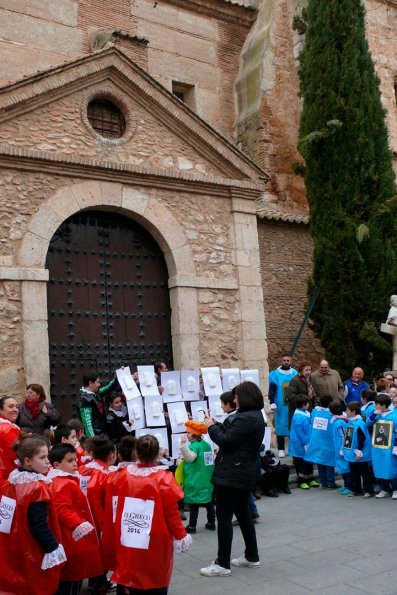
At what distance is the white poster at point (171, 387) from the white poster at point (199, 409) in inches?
8.4

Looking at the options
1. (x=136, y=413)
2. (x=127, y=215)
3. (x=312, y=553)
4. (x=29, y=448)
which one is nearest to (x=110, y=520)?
(x=29, y=448)

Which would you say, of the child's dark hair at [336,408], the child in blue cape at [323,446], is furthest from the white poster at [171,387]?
the child's dark hair at [336,408]

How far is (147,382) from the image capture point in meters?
8.27

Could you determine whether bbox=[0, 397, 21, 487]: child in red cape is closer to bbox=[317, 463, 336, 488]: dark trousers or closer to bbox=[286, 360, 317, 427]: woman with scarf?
bbox=[317, 463, 336, 488]: dark trousers

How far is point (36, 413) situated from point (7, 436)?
5.26 ft

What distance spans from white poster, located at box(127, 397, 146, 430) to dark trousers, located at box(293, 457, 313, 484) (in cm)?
244

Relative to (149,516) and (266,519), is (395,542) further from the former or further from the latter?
(149,516)

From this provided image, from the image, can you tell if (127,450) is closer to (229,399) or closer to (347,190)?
(229,399)

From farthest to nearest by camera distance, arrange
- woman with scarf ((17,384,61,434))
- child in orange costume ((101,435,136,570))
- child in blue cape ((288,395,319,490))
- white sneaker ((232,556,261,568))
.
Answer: child in blue cape ((288,395,319,490)), woman with scarf ((17,384,61,434)), white sneaker ((232,556,261,568)), child in orange costume ((101,435,136,570))

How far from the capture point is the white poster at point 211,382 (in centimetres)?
866

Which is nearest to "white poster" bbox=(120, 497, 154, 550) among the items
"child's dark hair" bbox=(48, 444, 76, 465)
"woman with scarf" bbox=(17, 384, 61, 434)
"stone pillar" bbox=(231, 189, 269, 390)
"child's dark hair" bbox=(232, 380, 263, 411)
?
"child's dark hair" bbox=(48, 444, 76, 465)

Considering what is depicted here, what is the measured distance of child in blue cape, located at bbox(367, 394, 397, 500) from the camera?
26.1 feet

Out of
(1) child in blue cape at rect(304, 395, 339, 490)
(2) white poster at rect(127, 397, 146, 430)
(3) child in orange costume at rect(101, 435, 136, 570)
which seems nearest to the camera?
(3) child in orange costume at rect(101, 435, 136, 570)

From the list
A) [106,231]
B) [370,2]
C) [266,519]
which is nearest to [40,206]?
[106,231]
